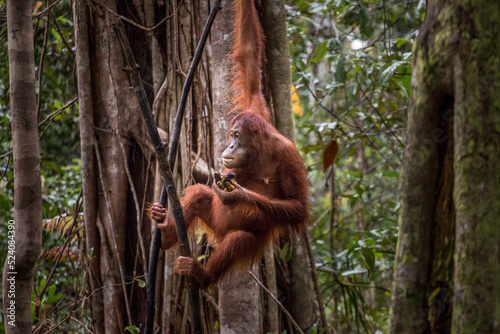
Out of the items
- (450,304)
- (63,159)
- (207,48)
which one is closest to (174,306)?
(207,48)

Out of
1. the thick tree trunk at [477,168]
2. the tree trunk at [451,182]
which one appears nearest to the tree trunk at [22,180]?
the tree trunk at [451,182]

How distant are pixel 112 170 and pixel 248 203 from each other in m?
1.58

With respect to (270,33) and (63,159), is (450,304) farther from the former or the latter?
(63,159)

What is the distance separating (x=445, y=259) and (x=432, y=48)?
68 cm

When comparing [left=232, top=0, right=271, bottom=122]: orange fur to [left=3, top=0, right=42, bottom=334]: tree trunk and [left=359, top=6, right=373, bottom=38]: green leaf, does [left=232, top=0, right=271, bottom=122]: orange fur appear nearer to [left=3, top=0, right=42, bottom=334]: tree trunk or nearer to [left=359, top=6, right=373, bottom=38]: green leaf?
[left=3, top=0, right=42, bottom=334]: tree trunk

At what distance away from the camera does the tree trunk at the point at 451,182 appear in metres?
1.40

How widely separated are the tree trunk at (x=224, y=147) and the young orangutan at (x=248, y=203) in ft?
0.71

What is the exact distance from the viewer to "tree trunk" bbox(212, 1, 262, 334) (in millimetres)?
2648

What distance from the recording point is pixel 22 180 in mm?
2102

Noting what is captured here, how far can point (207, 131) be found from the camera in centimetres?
338

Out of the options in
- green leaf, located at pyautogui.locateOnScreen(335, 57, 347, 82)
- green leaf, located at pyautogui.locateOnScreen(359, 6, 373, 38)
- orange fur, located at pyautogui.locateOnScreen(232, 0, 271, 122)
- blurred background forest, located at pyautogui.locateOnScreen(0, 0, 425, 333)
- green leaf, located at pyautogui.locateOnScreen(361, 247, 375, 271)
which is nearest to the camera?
orange fur, located at pyautogui.locateOnScreen(232, 0, 271, 122)

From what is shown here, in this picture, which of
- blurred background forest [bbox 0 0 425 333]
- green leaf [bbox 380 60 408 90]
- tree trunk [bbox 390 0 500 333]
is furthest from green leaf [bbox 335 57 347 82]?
tree trunk [bbox 390 0 500 333]

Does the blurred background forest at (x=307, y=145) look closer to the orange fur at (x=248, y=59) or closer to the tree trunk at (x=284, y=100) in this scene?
the tree trunk at (x=284, y=100)

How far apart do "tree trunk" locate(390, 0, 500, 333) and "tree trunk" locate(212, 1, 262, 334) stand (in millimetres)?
1268
